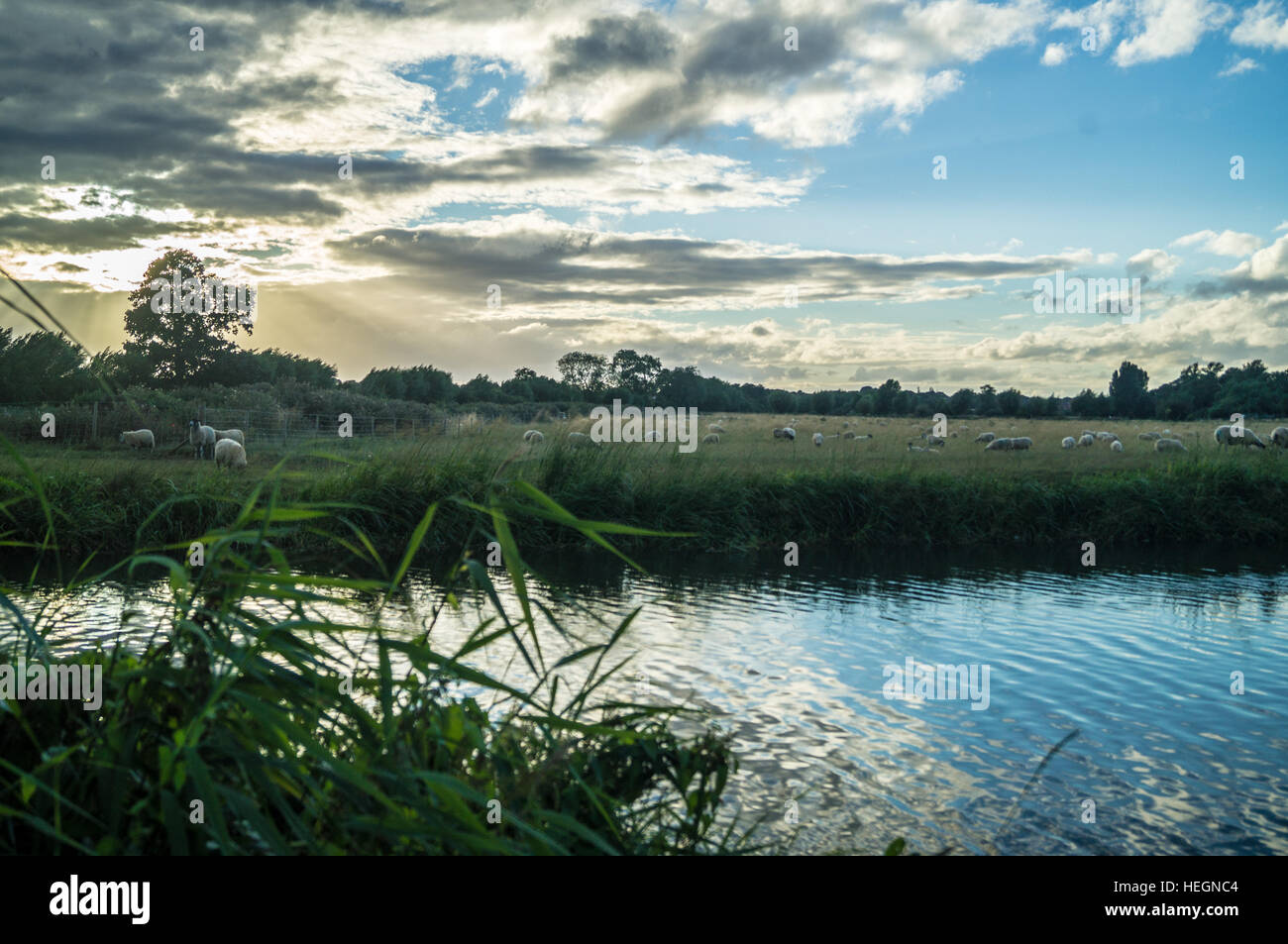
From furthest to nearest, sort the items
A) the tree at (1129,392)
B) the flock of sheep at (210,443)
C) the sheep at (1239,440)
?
the tree at (1129,392) < the sheep at (1239,440) < the flock of sheep at (210,443)

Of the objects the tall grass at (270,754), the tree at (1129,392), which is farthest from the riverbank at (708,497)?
the tree at (1129,392)

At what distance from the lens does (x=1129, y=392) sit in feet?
246

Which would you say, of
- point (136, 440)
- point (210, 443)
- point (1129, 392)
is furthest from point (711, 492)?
point (1129, 392)

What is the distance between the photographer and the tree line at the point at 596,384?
58438 mm

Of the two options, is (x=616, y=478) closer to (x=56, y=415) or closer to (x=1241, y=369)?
(x=56, y=415)

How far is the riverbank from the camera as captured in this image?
13.1 meters

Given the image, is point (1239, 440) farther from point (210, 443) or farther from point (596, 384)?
point (596, 384)

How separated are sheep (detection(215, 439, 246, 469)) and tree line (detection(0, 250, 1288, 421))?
84.9 ft

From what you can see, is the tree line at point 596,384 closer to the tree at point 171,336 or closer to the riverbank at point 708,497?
the tree at point 171,336

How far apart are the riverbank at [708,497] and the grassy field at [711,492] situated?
32mm

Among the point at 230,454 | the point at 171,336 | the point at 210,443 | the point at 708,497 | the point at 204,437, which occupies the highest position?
the point at 171,336

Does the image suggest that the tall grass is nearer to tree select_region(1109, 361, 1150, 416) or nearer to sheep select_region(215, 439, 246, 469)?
sheep select_region(215, 439, 246, 469)

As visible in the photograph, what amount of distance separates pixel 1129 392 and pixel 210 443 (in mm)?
73420

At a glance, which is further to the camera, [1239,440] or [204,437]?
[1239,440]
